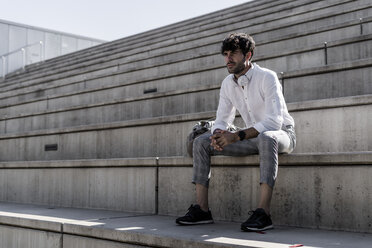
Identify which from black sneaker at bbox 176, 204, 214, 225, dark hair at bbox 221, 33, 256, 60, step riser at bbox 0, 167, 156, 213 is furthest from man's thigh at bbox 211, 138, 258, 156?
step riser at bbox 0, 167, 156, 213

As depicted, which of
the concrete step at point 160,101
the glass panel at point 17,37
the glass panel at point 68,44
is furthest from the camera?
the glass panel at point 68,44

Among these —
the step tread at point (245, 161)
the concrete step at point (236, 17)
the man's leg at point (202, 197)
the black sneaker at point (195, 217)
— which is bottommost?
the black sneaker at point (195, 217)

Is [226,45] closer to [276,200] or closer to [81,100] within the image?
[276,200]

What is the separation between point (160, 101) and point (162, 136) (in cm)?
90

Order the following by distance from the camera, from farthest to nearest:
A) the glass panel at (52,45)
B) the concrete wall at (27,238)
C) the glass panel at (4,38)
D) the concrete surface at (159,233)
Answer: the glass panel at (52,45), the glass panel at (4,38), the concrete wall at (27,238), the concrete surface at (159,233)

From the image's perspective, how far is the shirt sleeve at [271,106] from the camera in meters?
2.77

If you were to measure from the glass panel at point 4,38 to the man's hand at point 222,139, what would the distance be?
12724 mm

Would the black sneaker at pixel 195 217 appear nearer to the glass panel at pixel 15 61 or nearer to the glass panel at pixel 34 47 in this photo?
the glass panel at pixel 15 61

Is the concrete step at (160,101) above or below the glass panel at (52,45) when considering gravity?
below

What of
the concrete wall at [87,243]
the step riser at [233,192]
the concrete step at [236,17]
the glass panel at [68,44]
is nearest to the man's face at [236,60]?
the step riser at [233,192]

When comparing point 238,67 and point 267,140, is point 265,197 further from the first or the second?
point 238,67

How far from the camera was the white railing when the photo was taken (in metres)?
13.1

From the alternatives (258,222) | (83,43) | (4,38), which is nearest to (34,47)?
(4,38)

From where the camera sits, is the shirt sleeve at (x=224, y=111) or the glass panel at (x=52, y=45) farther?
the glass panel at (x=52, y=45)
